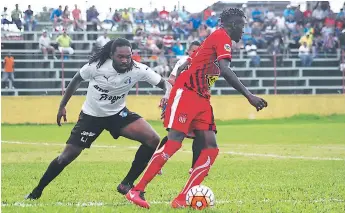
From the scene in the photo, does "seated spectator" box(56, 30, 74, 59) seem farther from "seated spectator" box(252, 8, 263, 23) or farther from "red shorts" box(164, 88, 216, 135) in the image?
"red shorts" box(164, 88, 216, 135)

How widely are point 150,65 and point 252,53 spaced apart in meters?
4.68

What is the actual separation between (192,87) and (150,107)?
82.0 feet

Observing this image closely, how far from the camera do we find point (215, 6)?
41.4 metres

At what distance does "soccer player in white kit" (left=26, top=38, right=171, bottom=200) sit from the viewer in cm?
973

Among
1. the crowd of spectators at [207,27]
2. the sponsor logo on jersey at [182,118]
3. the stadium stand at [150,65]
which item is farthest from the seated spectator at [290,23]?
the sponsor logo on jersey at [182,118]

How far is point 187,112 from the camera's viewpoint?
8.77 meters

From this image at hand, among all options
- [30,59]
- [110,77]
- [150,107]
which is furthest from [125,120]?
[30,59]

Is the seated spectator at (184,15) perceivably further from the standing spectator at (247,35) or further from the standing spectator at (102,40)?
the standing spectator at (102,40)

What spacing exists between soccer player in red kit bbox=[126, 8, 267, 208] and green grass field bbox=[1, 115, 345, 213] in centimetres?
44

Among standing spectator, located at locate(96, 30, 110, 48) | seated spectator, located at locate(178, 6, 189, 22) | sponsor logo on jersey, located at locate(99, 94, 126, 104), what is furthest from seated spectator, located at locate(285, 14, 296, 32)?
sponsor logo on jersey, located at locate(99, 94, 126, 104)

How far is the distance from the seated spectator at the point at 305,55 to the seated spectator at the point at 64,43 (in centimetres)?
1026

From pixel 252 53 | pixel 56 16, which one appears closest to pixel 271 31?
pixel 252 53

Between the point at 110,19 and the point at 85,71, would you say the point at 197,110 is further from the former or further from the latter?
the point at 110,19

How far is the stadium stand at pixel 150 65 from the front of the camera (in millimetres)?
35250
